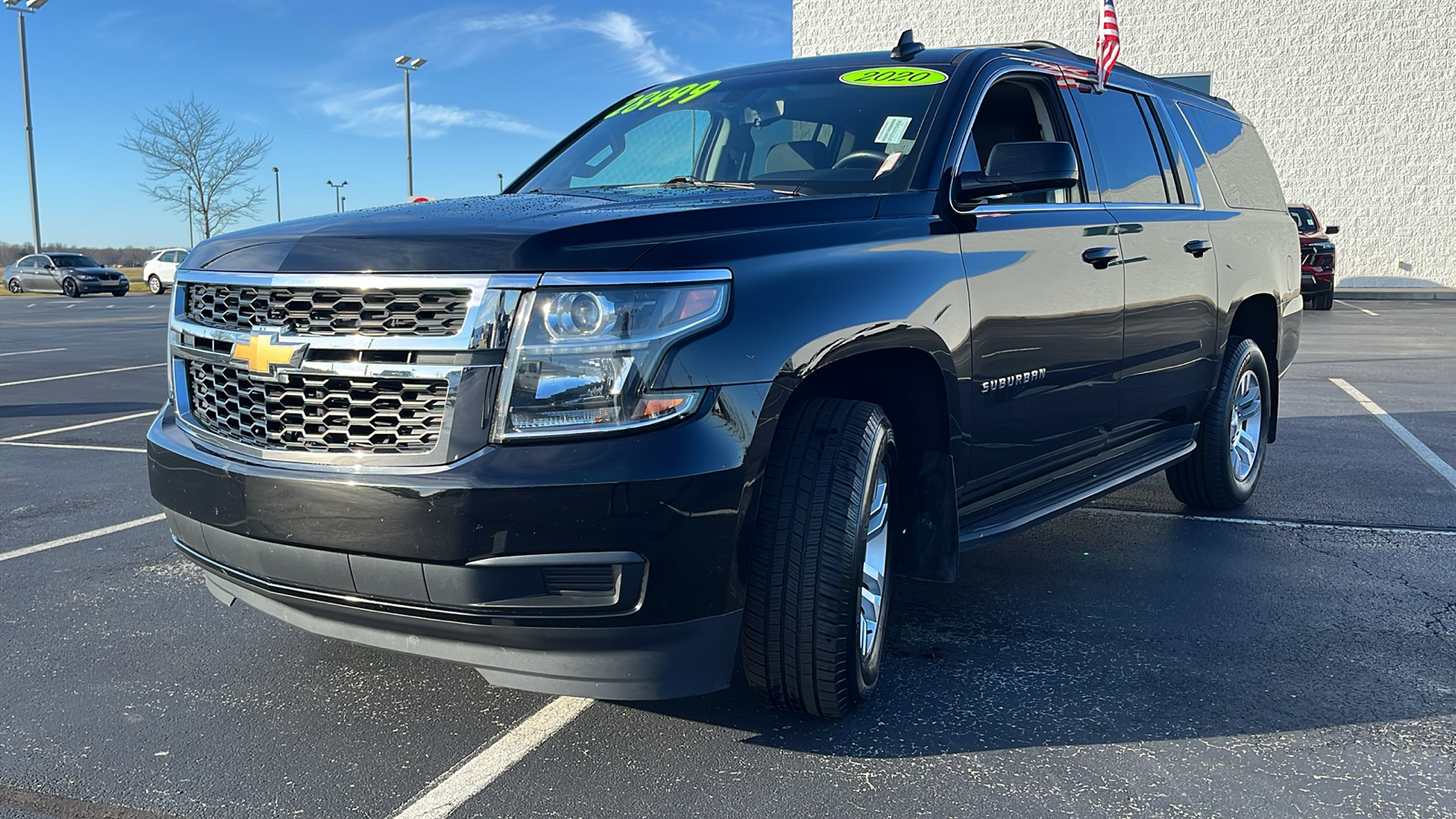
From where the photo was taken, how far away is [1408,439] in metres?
7.70

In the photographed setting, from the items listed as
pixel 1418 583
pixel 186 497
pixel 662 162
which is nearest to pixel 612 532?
pixel 186 497

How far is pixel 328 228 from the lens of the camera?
2.90m

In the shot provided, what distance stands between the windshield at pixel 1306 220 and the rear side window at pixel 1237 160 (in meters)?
16.8

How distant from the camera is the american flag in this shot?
4.71 metres

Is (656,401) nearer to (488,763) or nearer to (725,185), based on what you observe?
(488,763)

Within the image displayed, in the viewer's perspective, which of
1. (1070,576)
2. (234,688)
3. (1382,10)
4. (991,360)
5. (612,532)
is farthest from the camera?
(1382,10)

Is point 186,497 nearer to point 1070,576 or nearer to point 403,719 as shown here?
point 403,719

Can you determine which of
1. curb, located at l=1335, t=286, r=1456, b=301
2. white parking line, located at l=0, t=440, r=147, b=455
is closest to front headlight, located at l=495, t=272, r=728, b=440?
white parking line, located at l=0, t=440, r=147, b=455

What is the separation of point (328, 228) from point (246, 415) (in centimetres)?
50

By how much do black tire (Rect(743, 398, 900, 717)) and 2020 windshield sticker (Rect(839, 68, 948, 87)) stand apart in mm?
1452

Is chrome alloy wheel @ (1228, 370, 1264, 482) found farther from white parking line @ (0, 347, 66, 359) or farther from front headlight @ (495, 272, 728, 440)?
white parking line @ (0, 347, 66, 359)

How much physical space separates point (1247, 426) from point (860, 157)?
319 cm

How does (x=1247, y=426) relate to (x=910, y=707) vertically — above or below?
above

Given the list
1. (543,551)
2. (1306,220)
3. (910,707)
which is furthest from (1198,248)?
(1306,220)
